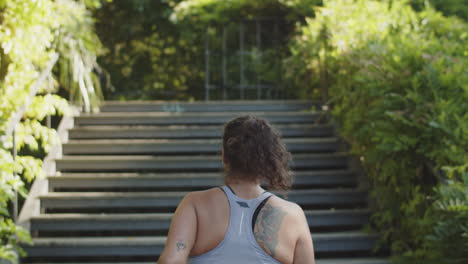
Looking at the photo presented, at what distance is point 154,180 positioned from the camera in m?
5.76

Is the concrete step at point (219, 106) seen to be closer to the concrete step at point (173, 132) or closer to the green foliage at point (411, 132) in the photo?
the concrete step at point (173, 132)

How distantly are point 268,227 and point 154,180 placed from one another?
3.97 m

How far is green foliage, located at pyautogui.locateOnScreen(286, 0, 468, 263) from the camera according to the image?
3736 millimetres

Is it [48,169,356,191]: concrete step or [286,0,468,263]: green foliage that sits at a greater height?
[286,0,468,263]: green foliage

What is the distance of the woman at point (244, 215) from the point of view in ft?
6.01

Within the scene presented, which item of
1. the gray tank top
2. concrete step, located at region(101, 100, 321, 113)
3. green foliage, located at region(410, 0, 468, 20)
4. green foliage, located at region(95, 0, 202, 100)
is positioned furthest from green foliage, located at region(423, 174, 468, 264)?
green foliage, located at region(95, 0, 202, 100)

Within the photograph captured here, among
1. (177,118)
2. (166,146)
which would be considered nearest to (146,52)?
(177,118)

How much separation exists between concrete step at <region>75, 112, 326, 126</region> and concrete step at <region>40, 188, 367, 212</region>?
1.50m

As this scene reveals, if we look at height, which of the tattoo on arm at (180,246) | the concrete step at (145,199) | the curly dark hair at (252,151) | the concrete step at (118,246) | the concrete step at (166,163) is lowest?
the concrete step at (118,246)

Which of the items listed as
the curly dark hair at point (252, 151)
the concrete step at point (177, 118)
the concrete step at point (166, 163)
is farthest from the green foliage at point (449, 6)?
the curly dark hair at point (252, 151)

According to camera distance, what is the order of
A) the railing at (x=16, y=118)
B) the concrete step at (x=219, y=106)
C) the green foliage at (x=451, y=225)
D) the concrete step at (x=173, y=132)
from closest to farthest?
the green foliage at (x=451, y=225), the railing at (x=16, y=118), the concrete step at (x=173, y=132), the concrete step at (x=219, y=106)

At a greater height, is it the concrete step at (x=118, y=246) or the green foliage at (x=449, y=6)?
the green foliage at (x=449, y=6)

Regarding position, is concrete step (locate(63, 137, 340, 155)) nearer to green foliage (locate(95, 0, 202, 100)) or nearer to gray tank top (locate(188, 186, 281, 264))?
green foliage (locate(95, 0, 202, 100))

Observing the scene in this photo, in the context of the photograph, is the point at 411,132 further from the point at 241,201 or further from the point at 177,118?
the point at 177,118
